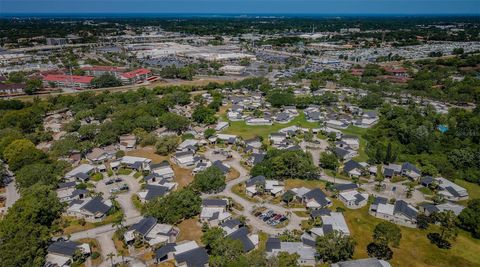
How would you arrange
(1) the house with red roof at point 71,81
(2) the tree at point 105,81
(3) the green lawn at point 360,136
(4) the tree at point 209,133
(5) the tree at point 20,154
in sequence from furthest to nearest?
(1) the house with red roof at point 71,81
(2) the tree at point 105,81
(4) the tree at point 209,133
(3) the green lawn at point 360,136
(5) the tree at point 20,154

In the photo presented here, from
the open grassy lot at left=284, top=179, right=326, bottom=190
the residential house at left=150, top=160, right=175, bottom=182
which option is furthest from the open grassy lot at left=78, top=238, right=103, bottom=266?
the open grassy lot at left=284, top=179, right=326, bottom=190

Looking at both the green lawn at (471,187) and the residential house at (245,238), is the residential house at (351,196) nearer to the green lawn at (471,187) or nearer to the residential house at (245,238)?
the residential house at (245,238)

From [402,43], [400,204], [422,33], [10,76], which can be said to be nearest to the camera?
[400,204]

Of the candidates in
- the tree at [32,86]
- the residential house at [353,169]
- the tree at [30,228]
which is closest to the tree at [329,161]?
the residential house at [353,169]

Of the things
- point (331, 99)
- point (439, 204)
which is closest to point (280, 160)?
point (439, 204)

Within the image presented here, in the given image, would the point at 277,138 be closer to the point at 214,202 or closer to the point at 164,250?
the point at 214,202

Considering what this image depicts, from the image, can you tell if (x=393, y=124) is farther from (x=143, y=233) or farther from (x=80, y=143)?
(x=80, y=143)
